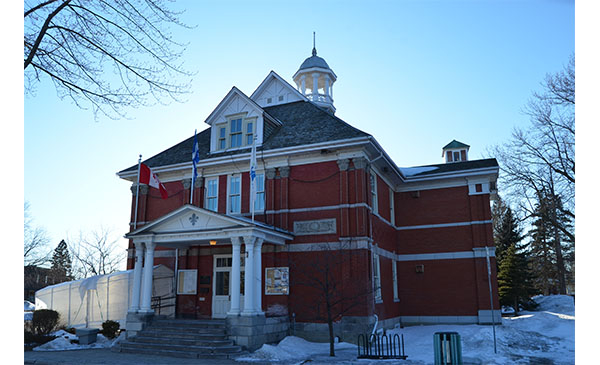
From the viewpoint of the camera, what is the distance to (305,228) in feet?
62.8

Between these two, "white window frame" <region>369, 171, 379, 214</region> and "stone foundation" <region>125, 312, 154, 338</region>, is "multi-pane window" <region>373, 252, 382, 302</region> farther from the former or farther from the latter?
"stone foundation" <region>125, 312, 154, 338</region>

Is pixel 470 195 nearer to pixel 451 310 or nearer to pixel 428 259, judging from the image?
pixel 428 259

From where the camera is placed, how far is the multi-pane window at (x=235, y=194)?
21016 millimetres

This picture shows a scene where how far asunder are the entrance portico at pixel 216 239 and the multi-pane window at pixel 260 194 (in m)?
2.13

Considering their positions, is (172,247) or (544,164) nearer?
(172,247)

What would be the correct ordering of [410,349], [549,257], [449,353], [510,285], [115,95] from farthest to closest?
[549,257], [510,285], [410,349], [449,353], [115,95]

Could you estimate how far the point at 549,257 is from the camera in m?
49.6

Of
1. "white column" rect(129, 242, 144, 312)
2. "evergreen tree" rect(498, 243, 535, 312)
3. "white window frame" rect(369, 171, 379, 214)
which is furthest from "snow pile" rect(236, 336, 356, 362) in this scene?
"evergreen tree" rect(498, 243, 535, 312)

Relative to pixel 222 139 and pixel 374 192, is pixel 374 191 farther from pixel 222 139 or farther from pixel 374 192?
pixel 222 139

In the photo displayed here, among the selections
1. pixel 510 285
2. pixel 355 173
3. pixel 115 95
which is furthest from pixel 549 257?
pixel 115 95

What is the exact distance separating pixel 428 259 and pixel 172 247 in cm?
1271

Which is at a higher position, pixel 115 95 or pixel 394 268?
pixel 115 95

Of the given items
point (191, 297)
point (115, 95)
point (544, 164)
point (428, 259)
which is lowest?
point (191, 297)

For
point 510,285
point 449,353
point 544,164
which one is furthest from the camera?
point 510,285
